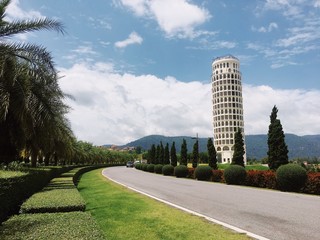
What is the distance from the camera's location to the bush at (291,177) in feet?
61.4

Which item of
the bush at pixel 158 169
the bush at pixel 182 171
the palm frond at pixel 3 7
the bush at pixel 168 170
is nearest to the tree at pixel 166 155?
the bush at pixel 158 169

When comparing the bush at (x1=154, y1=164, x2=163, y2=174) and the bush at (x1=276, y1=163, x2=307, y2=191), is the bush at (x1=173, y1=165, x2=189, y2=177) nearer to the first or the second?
the bush at (x1=154, y1=164, x2=163, y2=174)

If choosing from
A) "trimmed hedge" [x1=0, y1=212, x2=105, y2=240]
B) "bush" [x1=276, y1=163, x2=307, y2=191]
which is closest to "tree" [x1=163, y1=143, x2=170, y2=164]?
"bush" [x1=276, y1=163, x2=307, y2=191]

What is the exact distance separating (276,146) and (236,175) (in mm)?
4248

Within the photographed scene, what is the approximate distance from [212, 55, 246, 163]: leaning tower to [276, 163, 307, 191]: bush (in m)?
125

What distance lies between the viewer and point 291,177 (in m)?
18.9

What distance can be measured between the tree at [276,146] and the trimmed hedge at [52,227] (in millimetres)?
20647

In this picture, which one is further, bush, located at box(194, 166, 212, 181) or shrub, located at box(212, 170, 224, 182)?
bush, located at box(194, 166, 212, 181)

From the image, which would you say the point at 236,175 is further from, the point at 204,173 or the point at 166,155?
the point at 166,155

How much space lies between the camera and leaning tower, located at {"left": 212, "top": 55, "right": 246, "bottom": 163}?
144238 mm

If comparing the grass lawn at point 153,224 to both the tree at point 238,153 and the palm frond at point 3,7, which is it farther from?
the tree at point 238,153

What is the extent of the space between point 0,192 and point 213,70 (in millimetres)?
147453

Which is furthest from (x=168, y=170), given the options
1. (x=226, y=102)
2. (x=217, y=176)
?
(x=226, y=102)

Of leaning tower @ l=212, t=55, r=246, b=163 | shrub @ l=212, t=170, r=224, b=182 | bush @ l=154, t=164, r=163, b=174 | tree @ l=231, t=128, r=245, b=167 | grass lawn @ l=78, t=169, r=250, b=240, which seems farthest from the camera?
leaning tower @ l=212, t=55, r=246, b=163
